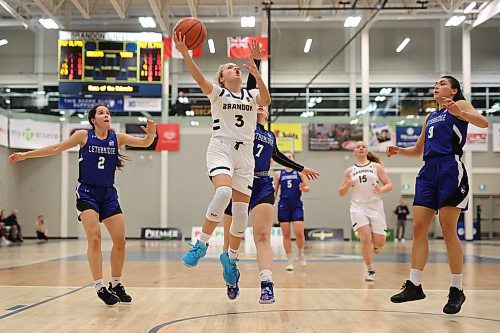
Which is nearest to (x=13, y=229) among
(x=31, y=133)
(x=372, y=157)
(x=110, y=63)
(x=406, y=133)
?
(x=31, y=133)

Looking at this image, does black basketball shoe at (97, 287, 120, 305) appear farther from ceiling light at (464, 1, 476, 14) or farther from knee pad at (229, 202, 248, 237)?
ceiling light at (464, 1, 476, 14)

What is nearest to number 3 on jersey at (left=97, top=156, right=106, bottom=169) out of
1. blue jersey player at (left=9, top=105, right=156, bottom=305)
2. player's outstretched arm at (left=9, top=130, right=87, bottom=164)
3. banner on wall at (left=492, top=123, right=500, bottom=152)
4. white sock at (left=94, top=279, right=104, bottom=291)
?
blue jersey player at (left=9, top=105, right=156, bottom=305)

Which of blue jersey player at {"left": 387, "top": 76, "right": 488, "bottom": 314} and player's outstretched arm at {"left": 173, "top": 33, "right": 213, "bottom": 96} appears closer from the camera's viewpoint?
player's outstretched arm at {"left": 173, "top": 33, "right": 213, "bottom": 96}

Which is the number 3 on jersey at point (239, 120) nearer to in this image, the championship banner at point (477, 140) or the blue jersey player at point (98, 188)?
the blue jersey player at point (98, 188)

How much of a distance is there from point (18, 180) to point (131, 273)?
18569 mm

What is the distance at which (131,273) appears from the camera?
8.82 meters

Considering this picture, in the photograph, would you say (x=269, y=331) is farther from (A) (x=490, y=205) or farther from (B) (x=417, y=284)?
(A) (x=490, y=205)

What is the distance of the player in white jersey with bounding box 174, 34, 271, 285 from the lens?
498 centimetres

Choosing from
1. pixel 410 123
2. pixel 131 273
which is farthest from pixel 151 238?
pixel 131 273

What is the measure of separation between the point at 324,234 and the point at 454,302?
66.1 feet

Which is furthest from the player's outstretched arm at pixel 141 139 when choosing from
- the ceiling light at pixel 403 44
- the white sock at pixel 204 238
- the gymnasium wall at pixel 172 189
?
the ceiling light at pixel 403 44

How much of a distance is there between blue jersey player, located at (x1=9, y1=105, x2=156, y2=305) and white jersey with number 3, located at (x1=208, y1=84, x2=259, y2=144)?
1.17m

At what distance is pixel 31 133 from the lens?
2394 centimetres

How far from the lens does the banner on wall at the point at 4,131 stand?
21922 mm
